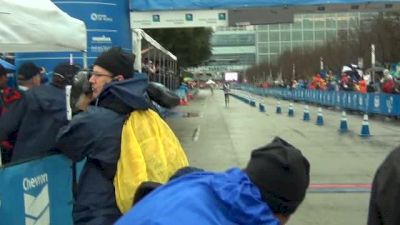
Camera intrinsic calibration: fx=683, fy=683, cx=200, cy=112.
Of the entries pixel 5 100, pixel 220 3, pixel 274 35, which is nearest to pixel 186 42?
pixel 220 3

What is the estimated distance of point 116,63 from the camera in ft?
12.8

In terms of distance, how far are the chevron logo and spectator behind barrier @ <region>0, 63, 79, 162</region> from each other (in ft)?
0.83

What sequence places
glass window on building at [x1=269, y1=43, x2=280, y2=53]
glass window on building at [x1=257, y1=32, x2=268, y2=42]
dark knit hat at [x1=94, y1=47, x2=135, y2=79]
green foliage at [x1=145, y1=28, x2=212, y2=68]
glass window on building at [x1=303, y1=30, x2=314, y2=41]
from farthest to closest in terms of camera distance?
glass window on building at [x1=269, y1=43, x2=280, y2=53] → glass window on building at [x1=257, y1=32, x2=268, y2=42] → glass window on building at [x1=303, y1=30, x2=314, y2=41] → green foliage at [x1=145, y1=28, x2=212, y2=68] → dark knit hat at [x1=94, y1=47, x2=135, y2=79]

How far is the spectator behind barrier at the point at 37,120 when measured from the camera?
557 cm

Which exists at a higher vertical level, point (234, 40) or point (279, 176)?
point (234, 40)

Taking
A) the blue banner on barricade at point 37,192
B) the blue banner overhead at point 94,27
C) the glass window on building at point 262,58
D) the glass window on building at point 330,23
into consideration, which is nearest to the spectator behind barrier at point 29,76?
the blue banner on barricade at point 37,192

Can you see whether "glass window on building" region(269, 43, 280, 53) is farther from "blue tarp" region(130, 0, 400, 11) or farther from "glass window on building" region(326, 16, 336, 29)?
"blue tarp" region(130, 0, 400, 11)

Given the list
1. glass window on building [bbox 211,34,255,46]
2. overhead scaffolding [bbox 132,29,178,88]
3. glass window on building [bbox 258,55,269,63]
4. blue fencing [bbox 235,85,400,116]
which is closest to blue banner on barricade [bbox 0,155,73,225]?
overhead scaffolding [bbox 132,29,178,88]

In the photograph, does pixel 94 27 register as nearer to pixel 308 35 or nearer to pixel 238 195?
pixel 238 195

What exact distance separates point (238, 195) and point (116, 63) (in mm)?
2082

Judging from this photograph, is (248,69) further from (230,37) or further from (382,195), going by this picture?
(382,195)

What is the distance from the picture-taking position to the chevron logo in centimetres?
527

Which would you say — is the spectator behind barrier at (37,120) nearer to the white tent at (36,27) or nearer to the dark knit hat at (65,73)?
the dark knit hat at (65,73)

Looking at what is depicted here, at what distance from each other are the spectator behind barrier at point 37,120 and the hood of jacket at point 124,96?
1.90 metres
